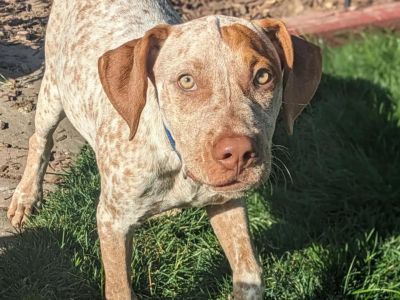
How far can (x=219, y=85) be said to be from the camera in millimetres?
3410

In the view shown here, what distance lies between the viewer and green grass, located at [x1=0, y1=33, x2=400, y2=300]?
4465mm

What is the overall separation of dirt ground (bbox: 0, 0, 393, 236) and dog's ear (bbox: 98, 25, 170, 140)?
1.58m

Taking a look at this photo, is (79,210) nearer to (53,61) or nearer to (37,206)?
(37,206)

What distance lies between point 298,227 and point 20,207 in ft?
5.00

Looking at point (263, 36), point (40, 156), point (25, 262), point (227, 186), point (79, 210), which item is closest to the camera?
point (227, 186)

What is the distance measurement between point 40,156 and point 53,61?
0.55 metres

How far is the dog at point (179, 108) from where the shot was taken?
3.38m

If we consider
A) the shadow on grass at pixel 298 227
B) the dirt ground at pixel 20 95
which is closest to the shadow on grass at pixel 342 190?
the shadow on grass at pixel 298 227

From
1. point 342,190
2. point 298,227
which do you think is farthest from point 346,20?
point 298,227

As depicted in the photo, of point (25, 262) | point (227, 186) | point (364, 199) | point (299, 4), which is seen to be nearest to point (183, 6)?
point (299, 4)

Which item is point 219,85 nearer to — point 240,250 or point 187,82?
point 187,82

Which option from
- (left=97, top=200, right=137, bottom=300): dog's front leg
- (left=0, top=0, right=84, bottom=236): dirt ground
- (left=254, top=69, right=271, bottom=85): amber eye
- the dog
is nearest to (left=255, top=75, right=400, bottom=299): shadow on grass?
the dog

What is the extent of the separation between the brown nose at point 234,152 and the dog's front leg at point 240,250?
3.20ft

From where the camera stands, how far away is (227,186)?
11.1 feet
